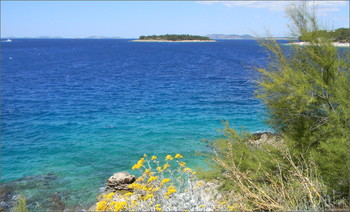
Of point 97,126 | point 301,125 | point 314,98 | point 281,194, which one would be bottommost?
point 97,126

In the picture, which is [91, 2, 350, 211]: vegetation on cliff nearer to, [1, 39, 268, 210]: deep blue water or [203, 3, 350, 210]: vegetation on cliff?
[203, 3, 350, 210]: vegetation on cliff

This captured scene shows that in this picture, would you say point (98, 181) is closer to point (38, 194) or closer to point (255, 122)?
point (38, 194)

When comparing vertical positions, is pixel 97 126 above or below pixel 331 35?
below

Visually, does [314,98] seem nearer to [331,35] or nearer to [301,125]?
[301,125]

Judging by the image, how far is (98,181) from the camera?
41.7ft

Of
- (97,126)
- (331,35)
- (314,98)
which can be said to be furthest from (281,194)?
(97,126)

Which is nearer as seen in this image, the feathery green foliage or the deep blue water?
the feathery green foliage

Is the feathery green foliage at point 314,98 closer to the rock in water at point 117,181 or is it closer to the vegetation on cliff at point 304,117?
the vegetation on cliff at point 304,117

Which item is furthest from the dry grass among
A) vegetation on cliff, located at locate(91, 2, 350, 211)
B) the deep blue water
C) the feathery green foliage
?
the deep blue water

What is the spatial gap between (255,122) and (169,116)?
6.16 meters

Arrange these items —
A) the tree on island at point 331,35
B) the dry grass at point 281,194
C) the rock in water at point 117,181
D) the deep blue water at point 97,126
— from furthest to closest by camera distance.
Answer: the deep blue water at point 97,126, the rock in water at point 117,181, the tree on island at point 331,35, the dry grass at point 281,194

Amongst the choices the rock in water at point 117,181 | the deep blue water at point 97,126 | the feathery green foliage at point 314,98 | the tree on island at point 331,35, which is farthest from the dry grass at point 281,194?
the rock in water at point 117,181

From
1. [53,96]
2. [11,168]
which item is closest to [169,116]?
[11,168]

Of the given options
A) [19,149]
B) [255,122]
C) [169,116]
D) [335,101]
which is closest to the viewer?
[335,101]
